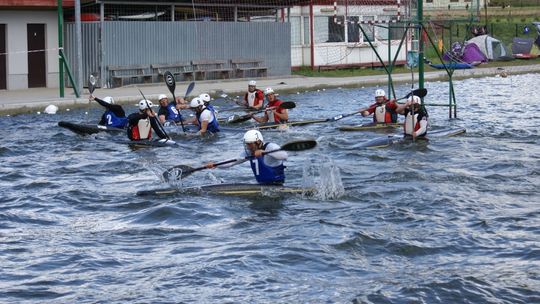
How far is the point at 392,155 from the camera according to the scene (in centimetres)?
1986

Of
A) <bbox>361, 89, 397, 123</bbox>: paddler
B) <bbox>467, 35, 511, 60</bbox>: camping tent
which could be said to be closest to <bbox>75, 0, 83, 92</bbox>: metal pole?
<bbox>361, 89, 397, 123</bbox>: paddler

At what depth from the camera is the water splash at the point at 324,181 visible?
51.8 ft

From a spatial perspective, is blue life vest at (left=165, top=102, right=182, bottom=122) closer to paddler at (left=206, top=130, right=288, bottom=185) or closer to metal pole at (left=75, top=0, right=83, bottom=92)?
metal pole at (left=75, top=0, right=83, bottom=92)

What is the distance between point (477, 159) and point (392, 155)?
1.65 m

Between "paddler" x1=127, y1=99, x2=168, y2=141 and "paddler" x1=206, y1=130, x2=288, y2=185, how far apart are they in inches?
217

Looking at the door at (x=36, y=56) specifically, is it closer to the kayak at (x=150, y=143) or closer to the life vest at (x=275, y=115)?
the life vest at (x=275, y=115)

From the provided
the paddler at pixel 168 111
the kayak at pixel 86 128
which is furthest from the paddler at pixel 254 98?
the kayak at pixel 86 128

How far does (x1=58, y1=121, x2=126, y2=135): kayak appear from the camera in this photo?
22.7 meters

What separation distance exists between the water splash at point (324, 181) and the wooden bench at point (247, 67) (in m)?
19.2

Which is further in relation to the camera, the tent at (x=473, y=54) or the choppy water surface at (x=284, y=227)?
the tent at (x=473, y=54)

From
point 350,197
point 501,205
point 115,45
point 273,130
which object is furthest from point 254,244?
point 115,45

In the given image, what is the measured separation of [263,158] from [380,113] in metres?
8.26

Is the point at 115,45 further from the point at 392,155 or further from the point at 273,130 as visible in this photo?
the point at 392,155

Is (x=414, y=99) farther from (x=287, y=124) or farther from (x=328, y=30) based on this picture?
(x=328, y=30)
